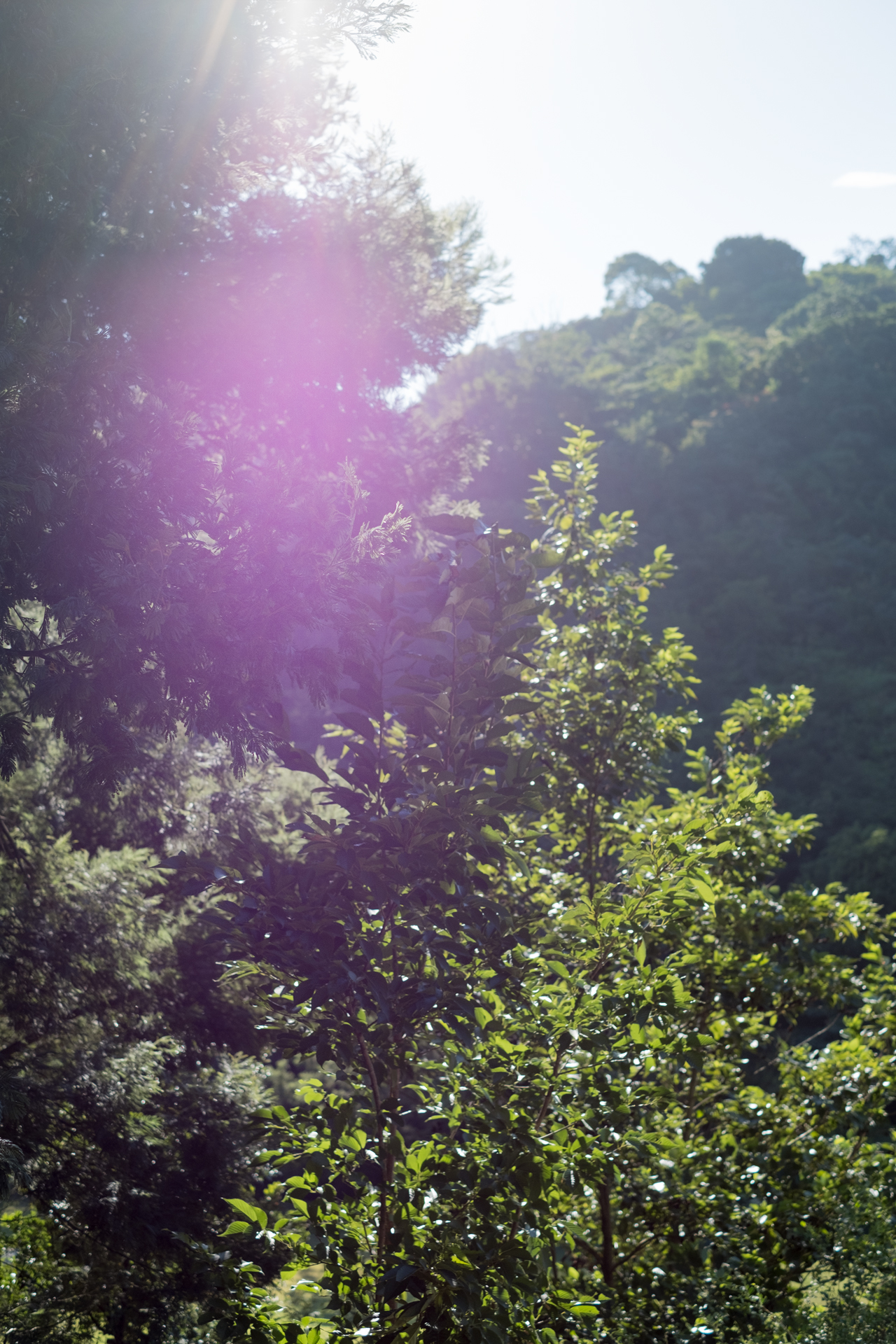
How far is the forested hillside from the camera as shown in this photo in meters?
23.9

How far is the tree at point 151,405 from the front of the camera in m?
3.50

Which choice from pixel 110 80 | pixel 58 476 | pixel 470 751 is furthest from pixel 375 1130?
pixel 110 80

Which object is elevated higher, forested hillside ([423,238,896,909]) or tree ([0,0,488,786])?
forested hillside ([423,238,896,909])

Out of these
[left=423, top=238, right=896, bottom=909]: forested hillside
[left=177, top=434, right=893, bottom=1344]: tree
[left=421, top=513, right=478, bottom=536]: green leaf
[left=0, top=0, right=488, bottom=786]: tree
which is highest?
[left=423, top=238, right=896, bottom=909]: forested hillside

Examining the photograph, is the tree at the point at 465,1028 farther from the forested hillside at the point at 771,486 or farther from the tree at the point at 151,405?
the forested hillside at the point at 771,486

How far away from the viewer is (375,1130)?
255 cm

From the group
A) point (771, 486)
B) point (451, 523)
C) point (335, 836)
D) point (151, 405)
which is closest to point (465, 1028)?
point (335, 836)

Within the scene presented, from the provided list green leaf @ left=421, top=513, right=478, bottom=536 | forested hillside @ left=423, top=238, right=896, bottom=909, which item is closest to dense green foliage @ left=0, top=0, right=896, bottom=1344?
green leaf @ left=421, top=513, right=478, bottom=536

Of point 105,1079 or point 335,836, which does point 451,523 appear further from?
point 105,1079

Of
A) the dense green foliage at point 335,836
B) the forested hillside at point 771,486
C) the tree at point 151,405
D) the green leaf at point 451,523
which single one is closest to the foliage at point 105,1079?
the dense green foliage at point 335,836

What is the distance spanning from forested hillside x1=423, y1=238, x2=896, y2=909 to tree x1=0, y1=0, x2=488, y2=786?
17.8 m

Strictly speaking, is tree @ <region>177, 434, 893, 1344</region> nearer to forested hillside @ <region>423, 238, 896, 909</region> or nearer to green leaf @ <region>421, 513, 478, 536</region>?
green leaf @ <region>421, 513, 478, 536</region>

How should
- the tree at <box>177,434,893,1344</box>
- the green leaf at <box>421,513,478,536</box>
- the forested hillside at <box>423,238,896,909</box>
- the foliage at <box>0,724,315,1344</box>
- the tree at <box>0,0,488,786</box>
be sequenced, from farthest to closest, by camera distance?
1. the forested hillside at <box>423,238,896,909</box>
2. the foliage at <box>0,724,315,1344</box>
3. the tree at <box>0,0,488,786</box>
4. the green leaf at <box>421,513,478,536</box>
5. the tree at <box>177,434,893,1344</box>

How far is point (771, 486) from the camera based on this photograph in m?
31.4
